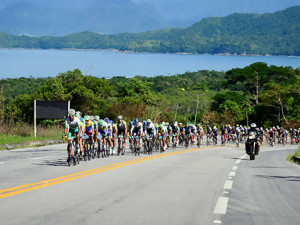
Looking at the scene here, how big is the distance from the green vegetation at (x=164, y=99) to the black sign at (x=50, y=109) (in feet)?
6.75

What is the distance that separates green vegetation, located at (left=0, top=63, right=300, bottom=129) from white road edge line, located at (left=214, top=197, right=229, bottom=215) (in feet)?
82.1

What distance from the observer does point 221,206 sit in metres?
9.36

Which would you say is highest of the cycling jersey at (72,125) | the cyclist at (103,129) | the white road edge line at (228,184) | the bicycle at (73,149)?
the cycling jersey at (72,125)

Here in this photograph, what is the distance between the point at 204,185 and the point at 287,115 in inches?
3772

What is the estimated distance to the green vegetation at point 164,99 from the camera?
6325 cm

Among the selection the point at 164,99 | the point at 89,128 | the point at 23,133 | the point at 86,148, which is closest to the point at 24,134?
the point at 23,133

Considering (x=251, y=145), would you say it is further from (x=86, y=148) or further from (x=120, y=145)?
(x=86, y=148)

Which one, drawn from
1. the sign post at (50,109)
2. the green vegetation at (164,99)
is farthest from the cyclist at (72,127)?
the sign post at (50,109)

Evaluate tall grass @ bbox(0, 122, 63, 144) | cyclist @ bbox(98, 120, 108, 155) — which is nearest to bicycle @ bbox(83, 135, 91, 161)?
cyclist @ bbox(98, 120, 108, 155)

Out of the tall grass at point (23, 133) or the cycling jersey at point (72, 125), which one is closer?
the cycling jersey at point (72, 125)

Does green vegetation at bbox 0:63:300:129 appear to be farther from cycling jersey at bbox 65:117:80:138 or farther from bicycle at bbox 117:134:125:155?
cycling jersey at bbox 65:117:80:138

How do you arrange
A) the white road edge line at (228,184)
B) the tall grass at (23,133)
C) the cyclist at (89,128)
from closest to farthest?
the white road edge line at (228,184), the cyclist at (89,128), the tall grass at (23,133)

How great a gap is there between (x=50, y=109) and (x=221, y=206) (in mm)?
29806

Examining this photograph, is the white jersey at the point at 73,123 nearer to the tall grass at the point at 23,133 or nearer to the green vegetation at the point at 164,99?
the tall grass at the point at 23,133
